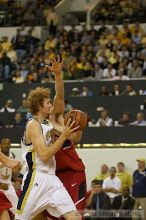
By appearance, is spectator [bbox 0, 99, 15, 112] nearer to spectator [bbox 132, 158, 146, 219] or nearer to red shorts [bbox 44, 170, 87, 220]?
spectator [bbox 132, 158, 146, 219]

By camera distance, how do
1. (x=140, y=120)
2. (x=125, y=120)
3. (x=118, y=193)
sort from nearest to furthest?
(x=118, y=193) < (x=140, y=120) < (x=125, y=120)

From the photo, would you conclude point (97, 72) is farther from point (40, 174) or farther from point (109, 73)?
point (40, 174)

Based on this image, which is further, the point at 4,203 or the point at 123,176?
the point at 123,176

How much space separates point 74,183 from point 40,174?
68 cm

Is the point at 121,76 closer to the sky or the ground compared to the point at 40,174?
closer to the ground

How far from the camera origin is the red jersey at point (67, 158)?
8.66 metres


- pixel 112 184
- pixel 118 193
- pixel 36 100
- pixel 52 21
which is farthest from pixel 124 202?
pixel 52 21

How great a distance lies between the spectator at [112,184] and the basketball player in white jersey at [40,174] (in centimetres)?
935

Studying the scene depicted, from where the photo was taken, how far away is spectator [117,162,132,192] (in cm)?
1772

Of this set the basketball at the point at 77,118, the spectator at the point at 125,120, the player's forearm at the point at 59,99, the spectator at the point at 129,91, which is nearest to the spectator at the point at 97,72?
the spectator at the point at 129,91

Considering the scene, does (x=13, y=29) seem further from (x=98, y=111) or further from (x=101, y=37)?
(x=98, y=111)

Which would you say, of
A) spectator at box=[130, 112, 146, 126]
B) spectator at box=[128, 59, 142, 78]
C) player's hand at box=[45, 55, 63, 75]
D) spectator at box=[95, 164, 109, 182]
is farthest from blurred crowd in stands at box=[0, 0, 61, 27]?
player's hand at box=[45, 55, 63, 75]

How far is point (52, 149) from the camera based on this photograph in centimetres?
791

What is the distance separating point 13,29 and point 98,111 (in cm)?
849
